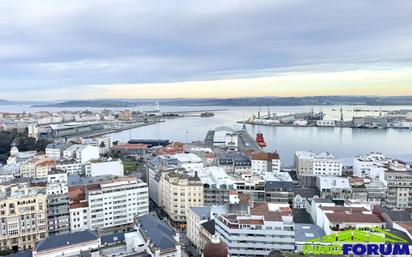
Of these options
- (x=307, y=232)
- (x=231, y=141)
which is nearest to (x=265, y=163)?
(x=307, y=232)

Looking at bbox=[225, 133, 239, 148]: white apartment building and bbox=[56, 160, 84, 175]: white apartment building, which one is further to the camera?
bbox=[225, 133, 239, 148]: white apartment building

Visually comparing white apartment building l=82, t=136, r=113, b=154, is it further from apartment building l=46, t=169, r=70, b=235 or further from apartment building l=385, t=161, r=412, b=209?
apartment building l=385, t=161, r=412, b=209

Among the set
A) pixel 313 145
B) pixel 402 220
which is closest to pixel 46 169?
pixel 402 220

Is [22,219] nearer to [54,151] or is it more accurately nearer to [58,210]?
[58,210]

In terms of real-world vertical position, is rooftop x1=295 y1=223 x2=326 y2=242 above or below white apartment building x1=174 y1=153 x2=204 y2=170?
below

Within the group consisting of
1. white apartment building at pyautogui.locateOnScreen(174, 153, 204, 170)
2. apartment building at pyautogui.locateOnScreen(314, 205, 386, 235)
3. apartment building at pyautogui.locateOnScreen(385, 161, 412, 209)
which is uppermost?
white apartment building at pyautogui.locateOnScreen(174, 153, 204, 170)

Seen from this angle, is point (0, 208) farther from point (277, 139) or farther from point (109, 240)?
→ point (277, 139)

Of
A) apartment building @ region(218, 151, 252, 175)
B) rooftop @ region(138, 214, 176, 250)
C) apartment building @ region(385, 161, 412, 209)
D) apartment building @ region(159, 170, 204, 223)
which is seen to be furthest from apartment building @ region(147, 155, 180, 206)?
apartment building @ region(385, 161, 412, 209)

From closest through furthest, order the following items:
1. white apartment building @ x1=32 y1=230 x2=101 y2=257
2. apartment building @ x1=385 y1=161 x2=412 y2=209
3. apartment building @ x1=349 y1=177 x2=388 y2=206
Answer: white apartment building @ x1=32 y1=230 x2=101 y2=257 < apartment building @ x1=349 y1=177 x2=388 y2=206 < apartment building @ x1=385 y1=161 x2=412 y2=209
